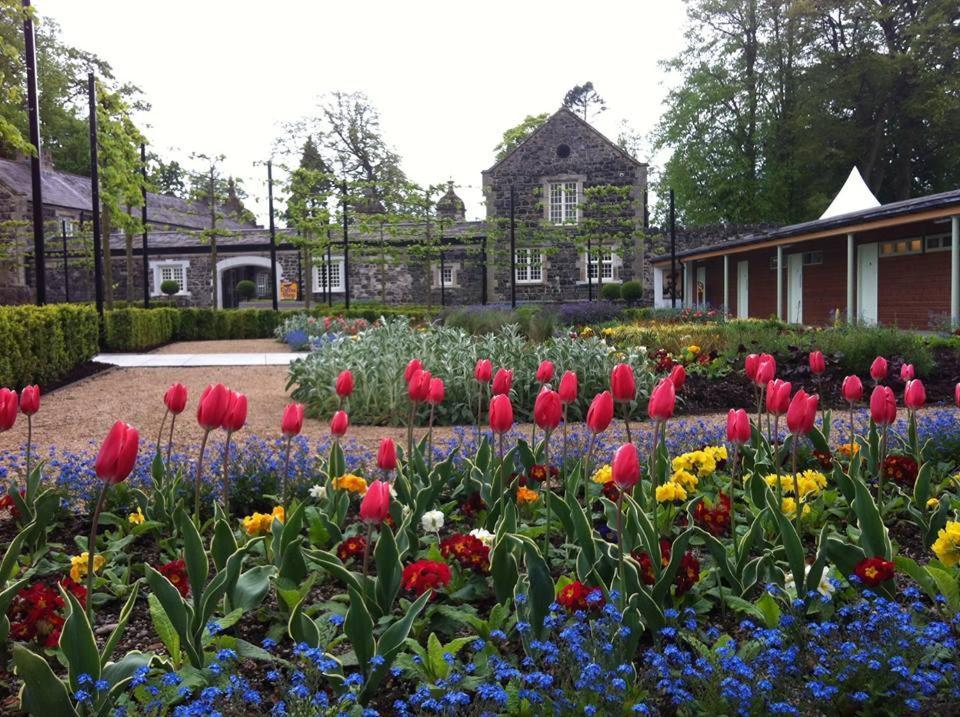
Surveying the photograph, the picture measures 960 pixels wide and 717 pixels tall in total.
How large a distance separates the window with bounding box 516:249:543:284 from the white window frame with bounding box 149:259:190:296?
14.1 m

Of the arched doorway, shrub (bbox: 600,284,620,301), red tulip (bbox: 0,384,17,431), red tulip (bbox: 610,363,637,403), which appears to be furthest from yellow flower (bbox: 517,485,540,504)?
the arched doorway

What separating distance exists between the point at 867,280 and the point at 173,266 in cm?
2602

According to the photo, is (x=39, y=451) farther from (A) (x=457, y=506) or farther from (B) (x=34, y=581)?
(A) (x=457, y=506)

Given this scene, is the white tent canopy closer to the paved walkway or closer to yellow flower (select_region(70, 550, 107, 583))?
the paved walkway

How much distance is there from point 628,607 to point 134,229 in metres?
18.7

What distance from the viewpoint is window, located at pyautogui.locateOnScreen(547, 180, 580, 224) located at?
89.2ft

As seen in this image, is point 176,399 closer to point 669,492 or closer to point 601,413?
point 601,413

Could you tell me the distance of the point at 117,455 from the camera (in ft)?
5.07

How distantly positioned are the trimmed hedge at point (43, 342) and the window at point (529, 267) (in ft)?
59.4

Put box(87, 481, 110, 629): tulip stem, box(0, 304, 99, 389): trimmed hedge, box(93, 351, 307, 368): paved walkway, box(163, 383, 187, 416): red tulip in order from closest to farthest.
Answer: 1. box(87, 481, 110, 629): tulip stem
2. box(163, 383, 187, 416): red tulip
3. box(0, 304, 99, 389): trimmed hedge
4. box(93, 351, 307, 368): paved walkway

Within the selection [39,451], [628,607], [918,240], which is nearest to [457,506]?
[628,607]

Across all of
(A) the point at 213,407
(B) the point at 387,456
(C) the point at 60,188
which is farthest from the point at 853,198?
(C) the point at 60,188

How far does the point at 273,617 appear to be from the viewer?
2.06 meters

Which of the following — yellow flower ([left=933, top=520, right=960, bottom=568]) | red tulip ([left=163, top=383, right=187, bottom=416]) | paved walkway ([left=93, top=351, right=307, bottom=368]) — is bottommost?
yellow flower ([left=933, top=520, right=960, bottom=568])
